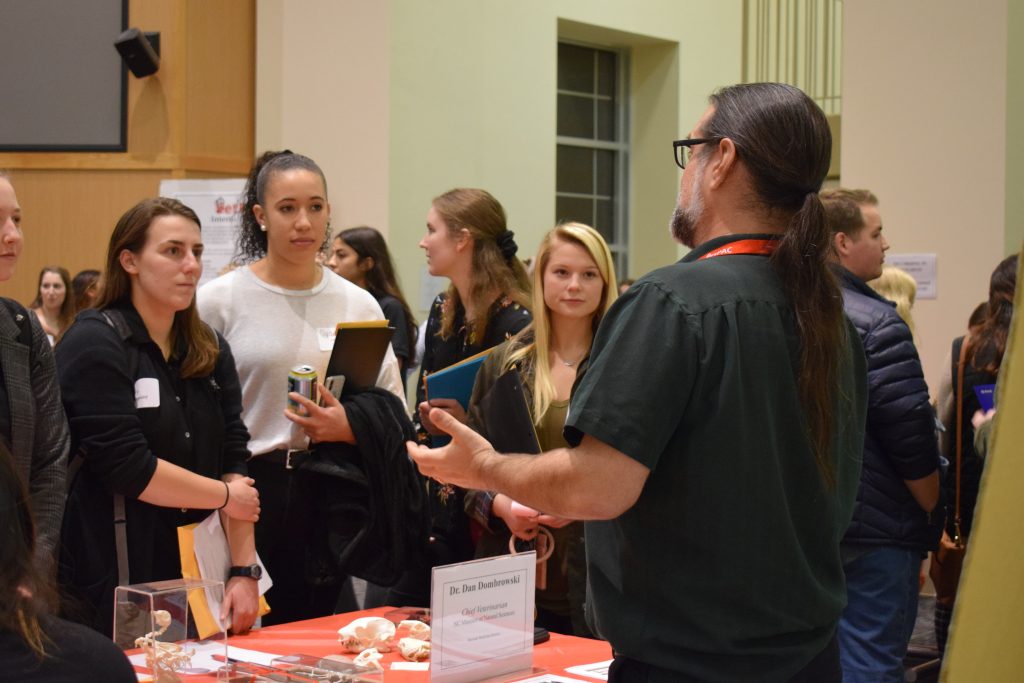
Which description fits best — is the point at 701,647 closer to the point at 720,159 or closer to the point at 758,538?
the point at 758,538

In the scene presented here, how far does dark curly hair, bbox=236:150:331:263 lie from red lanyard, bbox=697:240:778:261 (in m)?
1.93

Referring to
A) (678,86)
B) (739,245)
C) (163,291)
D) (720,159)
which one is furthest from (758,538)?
(678,86)

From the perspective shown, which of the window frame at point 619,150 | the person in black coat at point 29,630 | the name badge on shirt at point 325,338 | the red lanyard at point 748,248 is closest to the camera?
the person in black coat at point 29,630

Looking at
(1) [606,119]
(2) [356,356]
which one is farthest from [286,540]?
(1) [606,119]

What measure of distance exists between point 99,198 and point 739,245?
652cm

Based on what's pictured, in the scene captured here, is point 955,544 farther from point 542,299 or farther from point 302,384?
point 302,384

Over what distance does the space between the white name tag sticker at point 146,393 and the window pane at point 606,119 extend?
7.34m

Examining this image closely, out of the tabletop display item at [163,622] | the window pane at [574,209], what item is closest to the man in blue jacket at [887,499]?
the tabletop display item at [163,622]

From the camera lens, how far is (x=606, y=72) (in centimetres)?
954

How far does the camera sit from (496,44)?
320 inches

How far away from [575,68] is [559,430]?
7015 millimetres

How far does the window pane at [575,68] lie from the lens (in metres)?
9.19

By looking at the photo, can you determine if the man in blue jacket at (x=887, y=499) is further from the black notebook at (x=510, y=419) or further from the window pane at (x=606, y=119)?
the window pane at (x=606, y=119)

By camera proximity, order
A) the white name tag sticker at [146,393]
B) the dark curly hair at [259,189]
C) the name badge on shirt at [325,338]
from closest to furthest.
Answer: the white name tag sticker at [146,393], the name badge on shirt at [325,338], the dark curly hair at [259,189]
